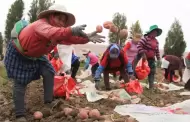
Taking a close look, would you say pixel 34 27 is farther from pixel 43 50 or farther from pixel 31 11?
pixel 31 11

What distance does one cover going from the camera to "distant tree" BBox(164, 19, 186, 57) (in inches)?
845

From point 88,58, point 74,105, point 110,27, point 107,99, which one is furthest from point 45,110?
point 88,58

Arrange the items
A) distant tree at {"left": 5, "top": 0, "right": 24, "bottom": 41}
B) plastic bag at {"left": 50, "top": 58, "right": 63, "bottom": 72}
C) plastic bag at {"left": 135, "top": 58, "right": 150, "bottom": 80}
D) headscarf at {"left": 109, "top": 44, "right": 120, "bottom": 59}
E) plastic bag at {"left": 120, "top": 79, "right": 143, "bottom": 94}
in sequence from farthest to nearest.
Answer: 1. distant tree at {"left": 5, "top": 0, "right": 24, "bottom": 41}
2. plastic bag at {"left": 50, "top": 58, "right": 63, "bottom": 72}
3. plastic bag at {"left": 135, "top": 58, "right": 150, "bottom": 80}
4. plastic bag at {"left": 120, "top": 79, "right": 143, "bottom": 94}
5. headscarf at {"left": 109, "top": 44, "right": 120, "bottom": 59}

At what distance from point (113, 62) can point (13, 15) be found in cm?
1720

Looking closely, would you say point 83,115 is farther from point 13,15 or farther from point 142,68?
point 13,15

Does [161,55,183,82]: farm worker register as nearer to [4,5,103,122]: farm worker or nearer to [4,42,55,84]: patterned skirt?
[4,5,103,122]: farm worker

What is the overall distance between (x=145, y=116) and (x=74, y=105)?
105 centimetres

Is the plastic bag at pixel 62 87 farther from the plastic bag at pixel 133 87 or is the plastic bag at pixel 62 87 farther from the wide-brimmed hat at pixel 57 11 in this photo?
the plastic bag at pixel 133 87

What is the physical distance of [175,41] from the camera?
A: 70.7ft

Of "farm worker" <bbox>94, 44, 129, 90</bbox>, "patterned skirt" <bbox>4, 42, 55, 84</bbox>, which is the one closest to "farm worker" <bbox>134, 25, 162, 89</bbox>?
"farm worker" <bbox>94, 44, 129, 90</bbox>

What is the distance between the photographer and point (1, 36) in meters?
24.3

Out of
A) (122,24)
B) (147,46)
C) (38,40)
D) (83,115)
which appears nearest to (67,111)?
(83,115)

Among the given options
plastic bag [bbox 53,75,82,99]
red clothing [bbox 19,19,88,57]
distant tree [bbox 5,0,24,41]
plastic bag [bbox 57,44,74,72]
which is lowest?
plastic bag [bbox 53,75,82,99]

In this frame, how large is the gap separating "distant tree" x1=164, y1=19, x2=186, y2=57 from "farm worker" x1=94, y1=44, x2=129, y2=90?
1508cm
